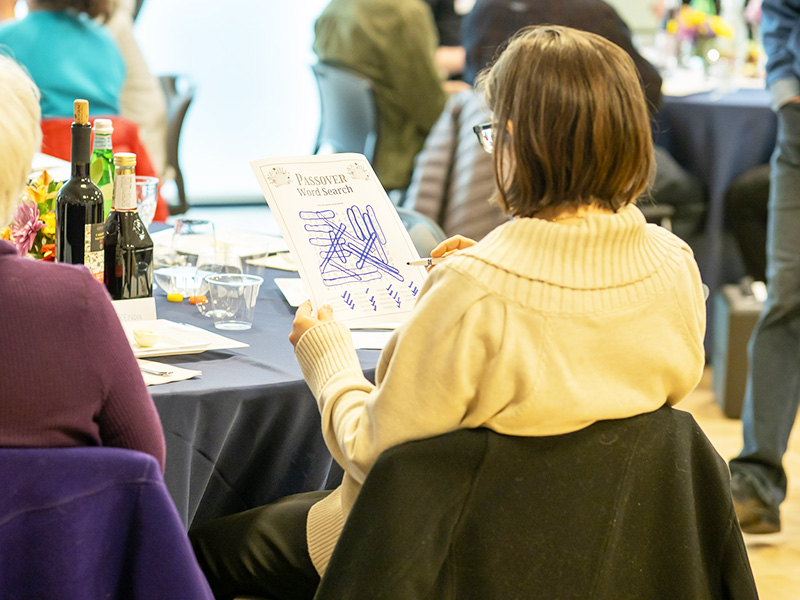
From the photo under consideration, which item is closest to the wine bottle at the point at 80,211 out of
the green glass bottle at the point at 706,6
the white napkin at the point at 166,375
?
the white napkin at the point at 166,375

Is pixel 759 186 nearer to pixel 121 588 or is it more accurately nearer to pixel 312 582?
pixel 312 582

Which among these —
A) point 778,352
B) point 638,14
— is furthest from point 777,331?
point 638,14

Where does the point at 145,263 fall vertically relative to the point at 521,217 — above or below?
below

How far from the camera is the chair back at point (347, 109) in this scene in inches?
156

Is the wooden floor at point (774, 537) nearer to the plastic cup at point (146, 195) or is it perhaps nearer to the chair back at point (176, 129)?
the plastic cup at point (146, 195)

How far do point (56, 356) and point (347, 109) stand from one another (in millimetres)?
3211

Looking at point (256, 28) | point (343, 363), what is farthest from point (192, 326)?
point (256, 28)

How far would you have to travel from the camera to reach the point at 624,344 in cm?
115

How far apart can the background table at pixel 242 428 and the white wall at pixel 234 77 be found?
4.54 metres

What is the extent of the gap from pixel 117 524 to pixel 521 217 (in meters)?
0.57

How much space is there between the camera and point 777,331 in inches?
105

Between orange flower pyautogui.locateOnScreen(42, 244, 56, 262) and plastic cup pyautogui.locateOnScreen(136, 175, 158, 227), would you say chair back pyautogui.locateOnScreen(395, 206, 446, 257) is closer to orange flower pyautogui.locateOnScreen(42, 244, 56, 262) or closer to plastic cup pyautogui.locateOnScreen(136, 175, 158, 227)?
plastic cup pyautogui.locateOnScreen(136, 175, 158, 227)

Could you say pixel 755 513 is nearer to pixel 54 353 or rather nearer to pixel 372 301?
pixel 372 301

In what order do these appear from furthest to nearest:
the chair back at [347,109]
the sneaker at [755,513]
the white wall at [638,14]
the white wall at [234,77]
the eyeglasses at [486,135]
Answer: the white wall at [638,14]
the white wall at [234,77]
the chair back at [347,109]
the sneaker at [755,513]
the eyeglasses at [486,135]
